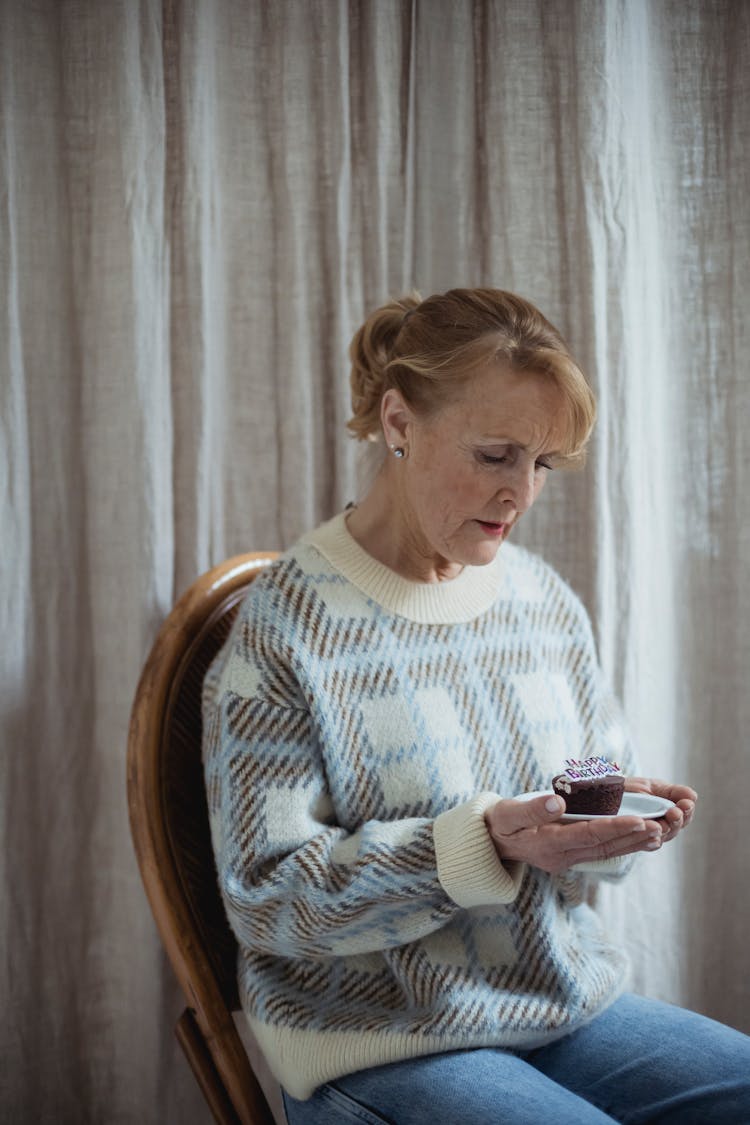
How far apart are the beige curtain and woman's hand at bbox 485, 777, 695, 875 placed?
1.84ft

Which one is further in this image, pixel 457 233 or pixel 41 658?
pixel 457 233

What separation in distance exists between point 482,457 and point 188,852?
63 cm

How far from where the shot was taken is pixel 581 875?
1265 mm

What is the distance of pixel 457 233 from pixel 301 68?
34 cm

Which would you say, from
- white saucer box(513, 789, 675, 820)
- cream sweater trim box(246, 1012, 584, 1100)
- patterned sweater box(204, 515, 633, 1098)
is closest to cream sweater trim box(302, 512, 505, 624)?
patterned sweater box(204, 515, 633, 1098)

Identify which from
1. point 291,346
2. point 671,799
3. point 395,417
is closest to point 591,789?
point 671,799

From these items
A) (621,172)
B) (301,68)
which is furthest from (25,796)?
(621,172)

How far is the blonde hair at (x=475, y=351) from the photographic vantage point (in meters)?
1.14

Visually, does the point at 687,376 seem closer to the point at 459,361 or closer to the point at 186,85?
the point at 459,361

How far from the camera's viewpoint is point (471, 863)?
1.04 meters

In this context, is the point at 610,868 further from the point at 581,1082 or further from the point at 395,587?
the point at 395,587

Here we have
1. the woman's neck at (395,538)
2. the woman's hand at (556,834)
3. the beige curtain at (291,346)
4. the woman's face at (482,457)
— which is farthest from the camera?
the beige curtain at (291,346)

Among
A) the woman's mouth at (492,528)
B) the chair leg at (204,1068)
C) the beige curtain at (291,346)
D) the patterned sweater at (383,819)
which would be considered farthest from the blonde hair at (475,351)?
the chair leg at (204,1068)

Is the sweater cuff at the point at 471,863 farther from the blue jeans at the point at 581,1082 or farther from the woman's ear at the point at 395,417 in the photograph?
the woman's ear at the point at 395,417
